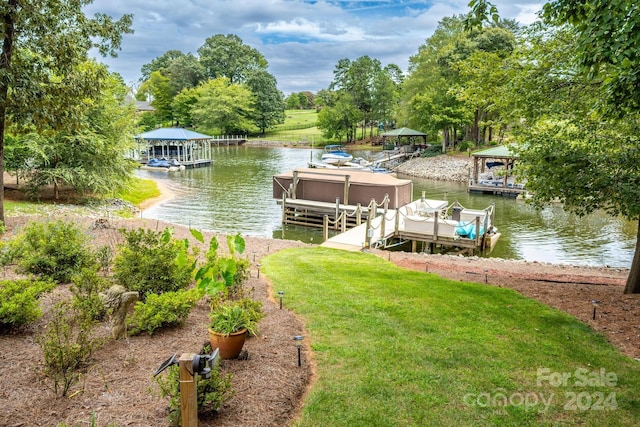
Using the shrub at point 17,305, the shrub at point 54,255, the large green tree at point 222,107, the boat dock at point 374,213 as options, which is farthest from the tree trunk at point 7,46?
the large green tree at point 222,107

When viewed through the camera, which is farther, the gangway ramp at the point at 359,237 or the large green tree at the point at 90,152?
the large green tree at the point at 90,152

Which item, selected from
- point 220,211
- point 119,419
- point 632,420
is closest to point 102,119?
point 220,211

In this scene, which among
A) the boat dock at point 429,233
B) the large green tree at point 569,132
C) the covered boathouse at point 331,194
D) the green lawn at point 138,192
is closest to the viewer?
the large green tree at point 569,132

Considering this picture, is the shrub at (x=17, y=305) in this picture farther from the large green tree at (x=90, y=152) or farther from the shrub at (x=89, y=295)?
the large green tree at (x=90, y=152)

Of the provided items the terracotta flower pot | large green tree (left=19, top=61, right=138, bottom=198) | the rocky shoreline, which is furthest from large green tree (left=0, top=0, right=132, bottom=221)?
the rocky shoreline

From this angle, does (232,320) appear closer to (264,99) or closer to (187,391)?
(187,391)

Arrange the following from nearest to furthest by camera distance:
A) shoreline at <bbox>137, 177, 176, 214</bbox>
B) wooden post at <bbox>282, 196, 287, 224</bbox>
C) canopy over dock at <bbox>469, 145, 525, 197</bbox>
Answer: wooden post at <bbox>282, 196, 287, 224</bbox> → shoreline at <bbox>137, 177, 176, 214</bbox> → canopy over dock at <bbox>469, 145, 525, 197</bbox>

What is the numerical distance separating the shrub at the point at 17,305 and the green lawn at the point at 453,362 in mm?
3726

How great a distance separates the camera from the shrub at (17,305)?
586 cm

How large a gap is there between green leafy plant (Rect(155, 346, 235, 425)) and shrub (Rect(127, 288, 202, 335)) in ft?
5.56

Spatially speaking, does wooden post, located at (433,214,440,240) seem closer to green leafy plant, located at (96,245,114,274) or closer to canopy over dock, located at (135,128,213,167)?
green leafy plant, located at (96,245,114,274)

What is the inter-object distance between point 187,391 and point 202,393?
643 millimetres

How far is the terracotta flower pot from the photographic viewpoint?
558 cm

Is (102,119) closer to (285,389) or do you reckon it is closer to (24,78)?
(24,78)
